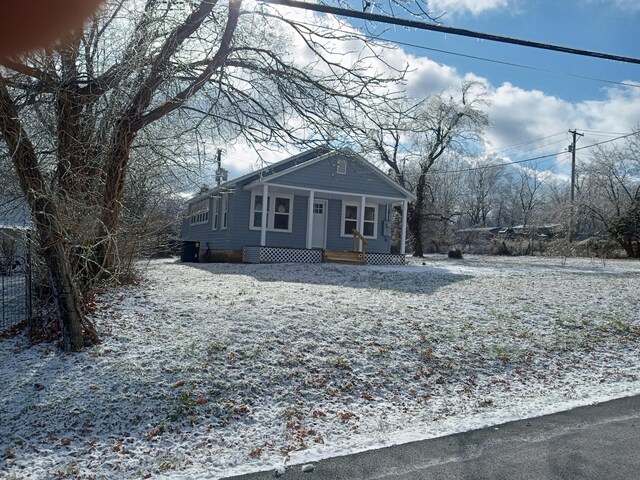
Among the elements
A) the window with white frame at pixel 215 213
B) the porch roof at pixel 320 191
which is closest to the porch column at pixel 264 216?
the porch roof at pixel 320 191

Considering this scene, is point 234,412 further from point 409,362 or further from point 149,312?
point 149,312

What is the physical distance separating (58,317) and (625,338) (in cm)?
763

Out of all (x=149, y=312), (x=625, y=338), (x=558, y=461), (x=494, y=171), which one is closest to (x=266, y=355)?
(x=149, y=312)

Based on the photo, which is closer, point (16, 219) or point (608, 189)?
point (16, 219)

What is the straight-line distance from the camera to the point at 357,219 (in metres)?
20.3

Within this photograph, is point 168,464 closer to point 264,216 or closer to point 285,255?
point 285,255

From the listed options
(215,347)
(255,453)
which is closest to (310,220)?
(215,347)

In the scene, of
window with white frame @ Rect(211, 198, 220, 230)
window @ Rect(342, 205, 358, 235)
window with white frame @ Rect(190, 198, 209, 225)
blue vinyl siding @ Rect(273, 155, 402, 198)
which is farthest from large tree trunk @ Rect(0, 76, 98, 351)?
window with white frame @ Rect(190, 198, 209, 225)

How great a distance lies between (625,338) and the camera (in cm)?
750

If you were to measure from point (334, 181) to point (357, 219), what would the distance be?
1.91 meters

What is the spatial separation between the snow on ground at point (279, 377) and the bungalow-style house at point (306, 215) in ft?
31.4

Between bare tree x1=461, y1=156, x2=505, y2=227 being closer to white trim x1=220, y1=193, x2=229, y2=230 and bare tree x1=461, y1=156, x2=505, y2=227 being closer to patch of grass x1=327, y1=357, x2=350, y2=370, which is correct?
white trim x1=220, y1=193, x2=229, y2=230

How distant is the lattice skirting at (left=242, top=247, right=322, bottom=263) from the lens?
18.0 m

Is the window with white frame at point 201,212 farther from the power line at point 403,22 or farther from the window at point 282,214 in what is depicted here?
the power line at point 403,22
